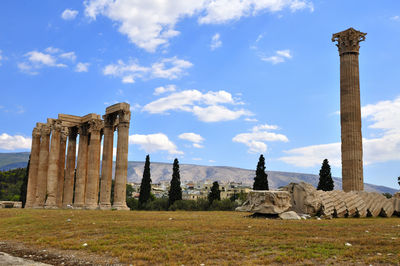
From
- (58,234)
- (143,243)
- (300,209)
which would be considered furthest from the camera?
(300,209)

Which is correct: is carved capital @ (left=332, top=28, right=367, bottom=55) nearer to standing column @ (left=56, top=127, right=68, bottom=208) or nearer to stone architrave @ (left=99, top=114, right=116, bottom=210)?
stone architrave @ (left=99, top=114, right=116, bottom=210)

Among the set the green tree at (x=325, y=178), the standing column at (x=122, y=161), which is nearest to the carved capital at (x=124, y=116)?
the standing column at (x=122, y=161)

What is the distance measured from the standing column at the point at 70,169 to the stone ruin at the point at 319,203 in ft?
89.6

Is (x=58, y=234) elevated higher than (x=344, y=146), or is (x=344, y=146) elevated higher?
(x=344, y=146)

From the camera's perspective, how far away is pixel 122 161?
3566 centimetres

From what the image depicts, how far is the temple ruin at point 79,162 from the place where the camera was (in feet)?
118

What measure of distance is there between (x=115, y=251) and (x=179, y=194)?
49910 millimetres

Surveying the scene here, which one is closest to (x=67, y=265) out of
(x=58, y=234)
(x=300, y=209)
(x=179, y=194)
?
(x=58, y=234)

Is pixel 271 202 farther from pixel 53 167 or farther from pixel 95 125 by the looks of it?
pixel 53 167

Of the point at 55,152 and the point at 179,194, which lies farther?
the point at 179,194

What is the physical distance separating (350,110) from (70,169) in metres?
32.8

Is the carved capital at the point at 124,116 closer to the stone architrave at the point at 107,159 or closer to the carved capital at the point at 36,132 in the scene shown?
the stone architrave at the point at 107,159

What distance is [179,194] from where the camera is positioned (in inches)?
2419

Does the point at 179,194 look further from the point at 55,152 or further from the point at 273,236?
the point at 273,236
